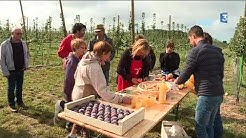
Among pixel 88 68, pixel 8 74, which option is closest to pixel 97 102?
pixel 88 68

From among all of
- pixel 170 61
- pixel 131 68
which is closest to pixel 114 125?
pixel 131 68

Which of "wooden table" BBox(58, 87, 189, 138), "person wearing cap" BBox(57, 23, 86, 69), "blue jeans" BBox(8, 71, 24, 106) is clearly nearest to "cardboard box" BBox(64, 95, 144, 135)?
"wooden table" BBox(58, 87, 189, 138)

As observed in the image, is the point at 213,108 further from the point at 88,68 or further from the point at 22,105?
the point at 22,105

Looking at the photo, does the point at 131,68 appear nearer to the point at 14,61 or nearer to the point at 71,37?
the point at 71,37

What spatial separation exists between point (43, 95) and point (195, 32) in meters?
5.41

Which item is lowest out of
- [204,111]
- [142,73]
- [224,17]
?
[204,111]

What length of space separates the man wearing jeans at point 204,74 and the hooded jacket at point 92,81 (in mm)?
1028

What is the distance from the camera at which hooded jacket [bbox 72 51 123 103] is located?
3.58m

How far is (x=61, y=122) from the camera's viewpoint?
19.4 ft

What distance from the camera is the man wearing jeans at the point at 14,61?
6312 millimetres

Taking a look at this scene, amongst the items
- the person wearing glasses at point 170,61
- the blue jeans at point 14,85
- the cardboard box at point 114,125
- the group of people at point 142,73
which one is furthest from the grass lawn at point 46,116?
the cardboard box at point 114,125

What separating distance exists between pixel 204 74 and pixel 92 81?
1.41 meters

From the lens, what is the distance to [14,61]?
6484mm

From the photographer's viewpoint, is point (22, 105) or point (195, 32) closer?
point (195, 32)
